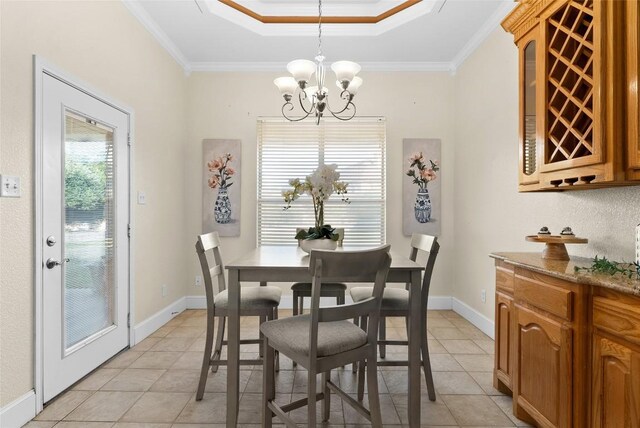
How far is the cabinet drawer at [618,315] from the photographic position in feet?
4.25

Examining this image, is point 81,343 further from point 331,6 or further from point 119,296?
point 331,6

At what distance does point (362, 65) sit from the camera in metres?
4.30

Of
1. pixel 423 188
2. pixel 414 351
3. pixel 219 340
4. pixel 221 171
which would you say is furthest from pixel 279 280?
pixel 423 188

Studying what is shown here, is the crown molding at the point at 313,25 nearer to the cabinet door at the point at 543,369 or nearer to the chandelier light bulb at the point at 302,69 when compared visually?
the chandelier light bulb at the point at 302,69

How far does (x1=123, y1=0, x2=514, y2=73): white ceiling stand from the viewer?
3.25 m

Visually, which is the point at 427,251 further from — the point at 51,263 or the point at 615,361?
the point at 51,263

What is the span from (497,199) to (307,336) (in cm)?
244

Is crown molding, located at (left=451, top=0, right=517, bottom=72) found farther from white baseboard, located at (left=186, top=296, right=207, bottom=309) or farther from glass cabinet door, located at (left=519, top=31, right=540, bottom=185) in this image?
white baseboard, located at (left=186, top=296, right=207, bottom=309)

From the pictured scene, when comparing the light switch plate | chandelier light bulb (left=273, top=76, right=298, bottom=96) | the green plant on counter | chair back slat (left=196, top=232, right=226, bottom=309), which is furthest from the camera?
chandelier light bulb (left=273, top=76, right=298, bottom=96)

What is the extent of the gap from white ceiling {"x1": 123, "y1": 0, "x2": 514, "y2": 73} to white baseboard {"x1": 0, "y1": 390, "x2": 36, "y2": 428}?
118 inches

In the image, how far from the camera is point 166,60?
3.85 meters

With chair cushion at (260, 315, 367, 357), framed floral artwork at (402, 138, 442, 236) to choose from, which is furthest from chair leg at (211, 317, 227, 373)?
framed floral artwork at (402, 138, 442, 236)

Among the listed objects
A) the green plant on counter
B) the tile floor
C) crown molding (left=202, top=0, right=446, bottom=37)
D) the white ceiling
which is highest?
crown molding (left=202, top=0, right=446, bottom=37)

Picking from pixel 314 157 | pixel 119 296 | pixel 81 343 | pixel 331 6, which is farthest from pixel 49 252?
pixel 331 6
